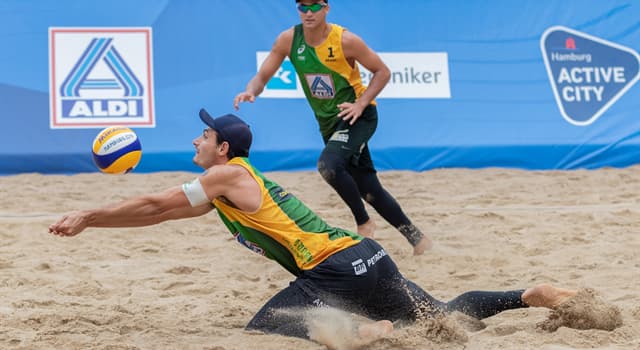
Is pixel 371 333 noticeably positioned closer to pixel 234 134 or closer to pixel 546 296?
pixel 546 296

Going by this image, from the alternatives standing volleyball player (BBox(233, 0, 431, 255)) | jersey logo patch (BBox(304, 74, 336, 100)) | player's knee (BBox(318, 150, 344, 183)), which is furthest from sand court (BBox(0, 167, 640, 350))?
jersey logo patch (BBox(304, 74, 336, 100))

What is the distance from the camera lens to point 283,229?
4.00m

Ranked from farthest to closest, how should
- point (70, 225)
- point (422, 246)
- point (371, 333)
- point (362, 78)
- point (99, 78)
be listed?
point (362, 78) → point (99, 78) → point (422, 246) → point (371, 333) → point (70, 225)

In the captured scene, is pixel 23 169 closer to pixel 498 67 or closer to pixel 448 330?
pixel 498 67

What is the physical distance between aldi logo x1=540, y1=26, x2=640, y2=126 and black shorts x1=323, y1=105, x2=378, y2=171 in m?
3.79

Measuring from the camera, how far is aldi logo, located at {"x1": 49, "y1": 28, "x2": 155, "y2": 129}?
323 inches

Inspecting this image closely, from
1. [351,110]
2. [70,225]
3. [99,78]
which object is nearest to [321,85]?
[351,110]

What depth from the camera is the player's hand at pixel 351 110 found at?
18.6 ft

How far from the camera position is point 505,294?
4121 mm

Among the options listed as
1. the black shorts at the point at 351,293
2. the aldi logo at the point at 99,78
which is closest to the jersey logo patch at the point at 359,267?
the black shorts at the point at 351,293

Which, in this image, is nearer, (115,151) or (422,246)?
(115,151)

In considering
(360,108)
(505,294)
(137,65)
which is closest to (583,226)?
(360,108)

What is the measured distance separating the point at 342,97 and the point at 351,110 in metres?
0.21

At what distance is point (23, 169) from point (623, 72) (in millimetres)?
5854
